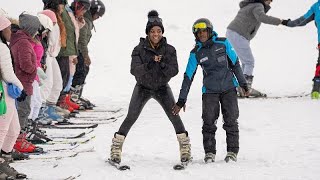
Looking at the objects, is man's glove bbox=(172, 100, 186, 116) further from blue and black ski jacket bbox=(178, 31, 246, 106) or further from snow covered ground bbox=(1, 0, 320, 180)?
snow covered ground bbox=(1, 0, 320, 180)

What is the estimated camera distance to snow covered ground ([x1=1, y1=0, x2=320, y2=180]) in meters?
6.07

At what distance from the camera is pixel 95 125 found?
9156 mm

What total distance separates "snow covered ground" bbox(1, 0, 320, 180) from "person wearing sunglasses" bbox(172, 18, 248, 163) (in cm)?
32

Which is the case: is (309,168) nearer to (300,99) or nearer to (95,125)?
(95,125)

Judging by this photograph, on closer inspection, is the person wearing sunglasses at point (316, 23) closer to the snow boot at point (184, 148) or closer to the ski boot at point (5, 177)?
the snow boot at point (184, 148)

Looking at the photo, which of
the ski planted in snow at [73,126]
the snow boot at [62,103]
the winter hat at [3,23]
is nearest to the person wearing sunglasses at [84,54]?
the snow boot at [62,103]

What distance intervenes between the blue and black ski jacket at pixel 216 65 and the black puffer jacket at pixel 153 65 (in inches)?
15.5

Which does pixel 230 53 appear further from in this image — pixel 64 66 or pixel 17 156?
pixel 64 66

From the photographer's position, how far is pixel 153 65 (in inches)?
251

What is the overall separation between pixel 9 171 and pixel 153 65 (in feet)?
6.86

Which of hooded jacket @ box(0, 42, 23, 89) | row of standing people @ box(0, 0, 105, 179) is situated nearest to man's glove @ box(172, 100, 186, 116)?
row of standing people @ box(0, 0, 105, 179)

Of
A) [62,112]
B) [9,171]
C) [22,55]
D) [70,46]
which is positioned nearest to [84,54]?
[70,46]

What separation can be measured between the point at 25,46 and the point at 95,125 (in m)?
2.94

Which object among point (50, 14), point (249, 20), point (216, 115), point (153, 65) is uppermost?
point (50, 14)
